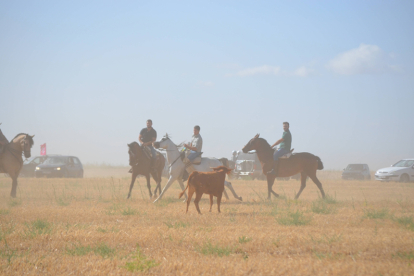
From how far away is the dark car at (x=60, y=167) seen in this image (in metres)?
27.5

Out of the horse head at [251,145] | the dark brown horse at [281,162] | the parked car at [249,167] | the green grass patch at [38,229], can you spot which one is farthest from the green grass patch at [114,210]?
the parked car at [249,167]

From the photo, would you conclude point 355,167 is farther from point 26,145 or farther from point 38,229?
point 38,229

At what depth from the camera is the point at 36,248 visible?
590cm

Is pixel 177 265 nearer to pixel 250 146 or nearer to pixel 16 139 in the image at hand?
pixel 250 146

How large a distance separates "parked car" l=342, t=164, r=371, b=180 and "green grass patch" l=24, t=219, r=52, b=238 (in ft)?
98.5

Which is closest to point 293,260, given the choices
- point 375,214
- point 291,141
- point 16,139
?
point 375,214

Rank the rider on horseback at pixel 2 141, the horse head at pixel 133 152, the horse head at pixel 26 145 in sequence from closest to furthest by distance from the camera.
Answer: the horse head at pixel 133 152 < the rider on horseback at pixel 2 141 < the horse head at pixel 26 145

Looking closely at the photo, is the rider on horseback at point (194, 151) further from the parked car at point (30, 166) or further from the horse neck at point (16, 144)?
the parked car at point (30, 166)

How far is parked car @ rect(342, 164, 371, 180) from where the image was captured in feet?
109

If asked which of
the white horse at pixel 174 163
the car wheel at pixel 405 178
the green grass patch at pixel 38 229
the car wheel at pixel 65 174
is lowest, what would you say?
the car wheel at pixel 405 178

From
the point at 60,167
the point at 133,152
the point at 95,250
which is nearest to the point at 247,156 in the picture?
the point at 60,167

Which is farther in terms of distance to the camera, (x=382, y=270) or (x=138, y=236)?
(x=138, y=236)

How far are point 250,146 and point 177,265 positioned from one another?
8616 millimetres

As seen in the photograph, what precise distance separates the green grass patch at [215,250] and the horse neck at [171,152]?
663 centimetres
